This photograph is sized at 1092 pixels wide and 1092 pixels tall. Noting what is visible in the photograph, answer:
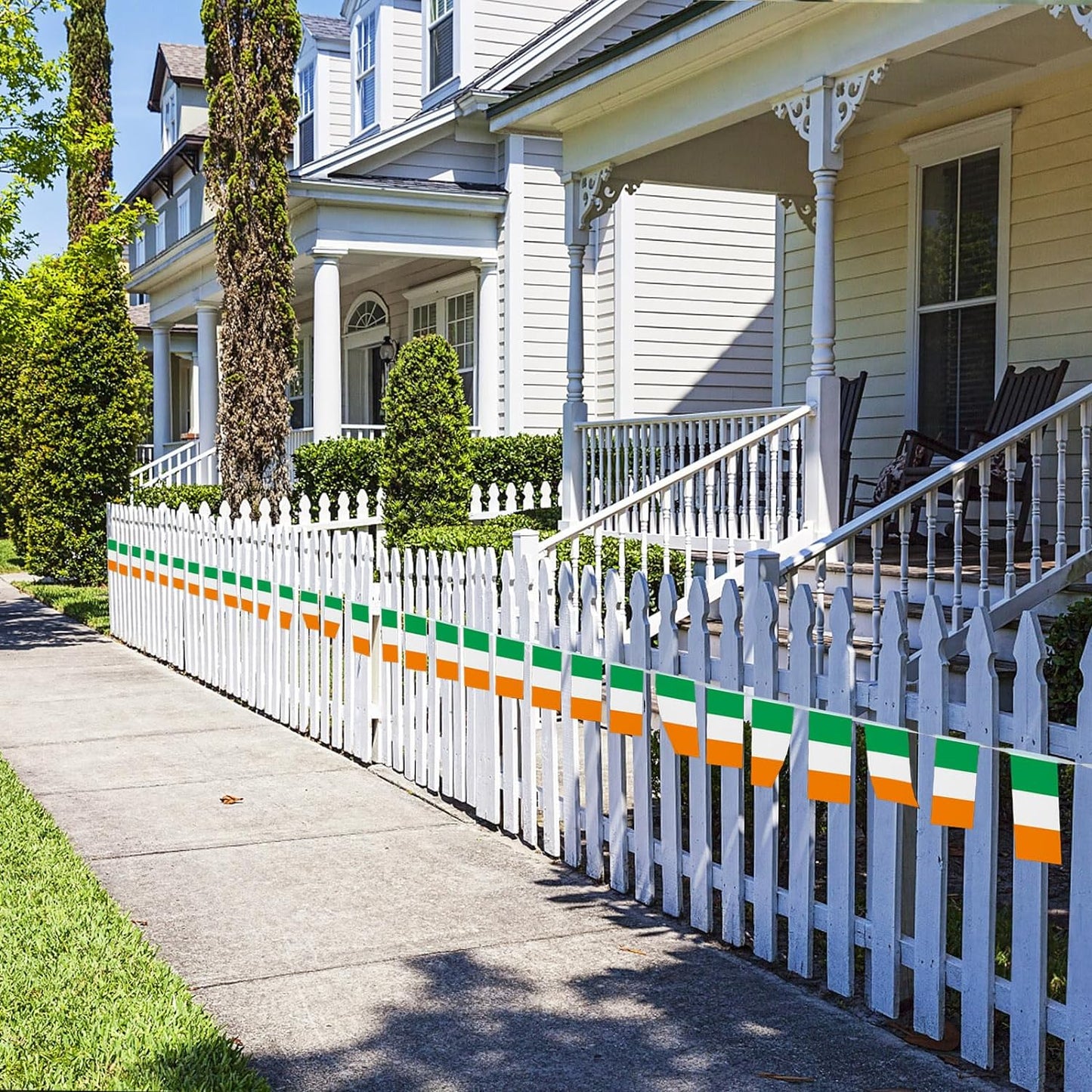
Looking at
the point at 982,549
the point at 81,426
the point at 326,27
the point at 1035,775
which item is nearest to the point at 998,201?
the point at 982,549

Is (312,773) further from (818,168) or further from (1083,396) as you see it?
(818,168)

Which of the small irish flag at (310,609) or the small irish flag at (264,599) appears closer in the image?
the small irish flag at (310,609)

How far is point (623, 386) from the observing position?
18.2 meters

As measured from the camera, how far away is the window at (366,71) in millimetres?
22469

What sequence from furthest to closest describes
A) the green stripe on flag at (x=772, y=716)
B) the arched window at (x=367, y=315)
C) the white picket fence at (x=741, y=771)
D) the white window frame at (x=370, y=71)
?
the arched window at (x=367, y=315) < the white window frame at (x=370, y=71) < the green stripe on flag at (x=772, y=716) < the white picket fence at (x=741, y=771)

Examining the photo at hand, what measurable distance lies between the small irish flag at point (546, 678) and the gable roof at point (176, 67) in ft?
93.5

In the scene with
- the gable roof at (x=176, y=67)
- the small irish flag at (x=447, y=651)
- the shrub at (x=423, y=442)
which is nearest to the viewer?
the small irish flag at (x=447, y=651)

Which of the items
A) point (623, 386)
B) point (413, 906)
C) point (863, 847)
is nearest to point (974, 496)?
point (863, 847)

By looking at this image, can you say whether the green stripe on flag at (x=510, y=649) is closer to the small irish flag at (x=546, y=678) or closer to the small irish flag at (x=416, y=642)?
the small irish flag at (x=546, y=678)

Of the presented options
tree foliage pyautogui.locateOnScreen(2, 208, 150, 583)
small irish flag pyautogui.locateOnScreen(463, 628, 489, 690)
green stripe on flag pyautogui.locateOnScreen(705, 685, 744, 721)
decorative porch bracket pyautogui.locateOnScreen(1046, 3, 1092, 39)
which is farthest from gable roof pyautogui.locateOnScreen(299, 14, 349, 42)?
green stripe on flag pyautogui.locateOnScreen(705, 685, 744, 721)

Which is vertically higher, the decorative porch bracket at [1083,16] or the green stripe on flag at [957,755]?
the decorative porch bracket at [1083,16]

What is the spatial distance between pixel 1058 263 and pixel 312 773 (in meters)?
6.51

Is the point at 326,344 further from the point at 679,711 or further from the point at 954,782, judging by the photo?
the point at 954,782

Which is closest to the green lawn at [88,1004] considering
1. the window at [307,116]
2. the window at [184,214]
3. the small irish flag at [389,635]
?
the small irish flag at [389,635]
